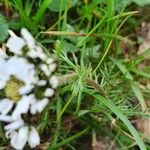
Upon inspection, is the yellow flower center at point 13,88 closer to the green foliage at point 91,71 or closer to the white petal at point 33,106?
the white petal at point 33,106

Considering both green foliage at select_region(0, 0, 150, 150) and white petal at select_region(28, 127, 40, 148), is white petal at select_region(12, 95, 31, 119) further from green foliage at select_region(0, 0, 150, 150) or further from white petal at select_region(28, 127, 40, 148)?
green foliage at select_region(0, 0, 150, 150)

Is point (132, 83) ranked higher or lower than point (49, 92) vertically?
lower

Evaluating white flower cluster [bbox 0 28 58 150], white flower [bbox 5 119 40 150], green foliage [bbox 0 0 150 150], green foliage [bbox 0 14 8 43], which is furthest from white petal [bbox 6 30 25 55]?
green foliage [bbox 0 14 8 43]

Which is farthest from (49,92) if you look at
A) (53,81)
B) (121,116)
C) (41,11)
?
(41,11)

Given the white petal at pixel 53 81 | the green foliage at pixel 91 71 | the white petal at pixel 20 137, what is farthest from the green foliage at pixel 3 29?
the white petal at pixel 53 81

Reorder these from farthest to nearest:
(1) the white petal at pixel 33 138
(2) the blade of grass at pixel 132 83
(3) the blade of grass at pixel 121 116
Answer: (2) the blade of grass at pixel 132 83 < (3) the blade of grass at pixel 121 116 < (1) the white petal at pixel 33 138

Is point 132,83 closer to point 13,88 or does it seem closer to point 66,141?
point 66,141

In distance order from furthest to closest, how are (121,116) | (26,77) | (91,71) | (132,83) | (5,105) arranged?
1. (132,83)
2. (91,71)
3. (121,116)
4. (5,105)
5. (26,77)
